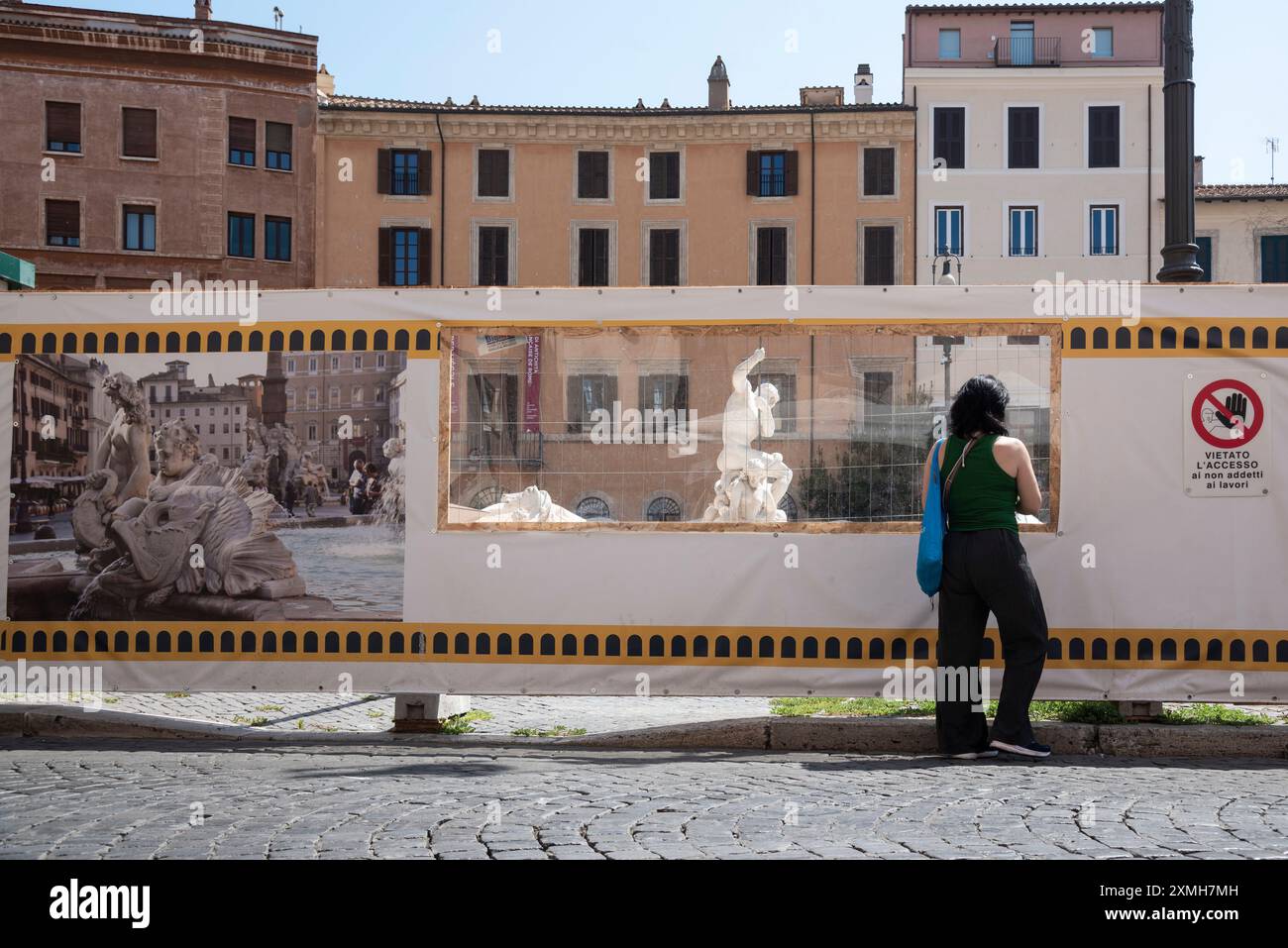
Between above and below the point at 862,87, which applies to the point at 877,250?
below

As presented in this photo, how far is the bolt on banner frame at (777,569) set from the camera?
8.55 meters

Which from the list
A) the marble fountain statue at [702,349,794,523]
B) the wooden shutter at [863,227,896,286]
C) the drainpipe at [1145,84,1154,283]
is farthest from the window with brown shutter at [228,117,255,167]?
the marble fountain statue at [702,349,794,523]

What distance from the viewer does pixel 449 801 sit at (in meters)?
5.98

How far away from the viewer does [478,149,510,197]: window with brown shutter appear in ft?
151

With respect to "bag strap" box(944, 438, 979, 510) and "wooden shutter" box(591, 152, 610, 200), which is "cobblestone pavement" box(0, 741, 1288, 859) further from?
"wooden shutter" box(591, 152, 610, 200)

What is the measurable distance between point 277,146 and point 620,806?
42312 mm

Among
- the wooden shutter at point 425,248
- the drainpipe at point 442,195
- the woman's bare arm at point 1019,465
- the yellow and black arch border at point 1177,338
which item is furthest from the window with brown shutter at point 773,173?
the woman's bare arm at point 1019,465

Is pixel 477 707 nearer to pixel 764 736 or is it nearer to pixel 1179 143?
pixel 764 736

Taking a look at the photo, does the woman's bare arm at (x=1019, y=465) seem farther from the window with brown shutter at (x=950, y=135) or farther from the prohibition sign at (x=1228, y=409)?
the window with brown shutter at (x=950, y=135)

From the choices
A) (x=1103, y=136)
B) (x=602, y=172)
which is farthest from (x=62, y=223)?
(x=1103, y=136)

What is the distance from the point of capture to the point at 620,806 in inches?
231

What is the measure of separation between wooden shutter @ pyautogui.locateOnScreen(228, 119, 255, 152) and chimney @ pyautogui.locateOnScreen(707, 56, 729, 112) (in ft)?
50.8

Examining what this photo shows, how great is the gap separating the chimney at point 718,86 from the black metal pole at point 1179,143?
135 ft
